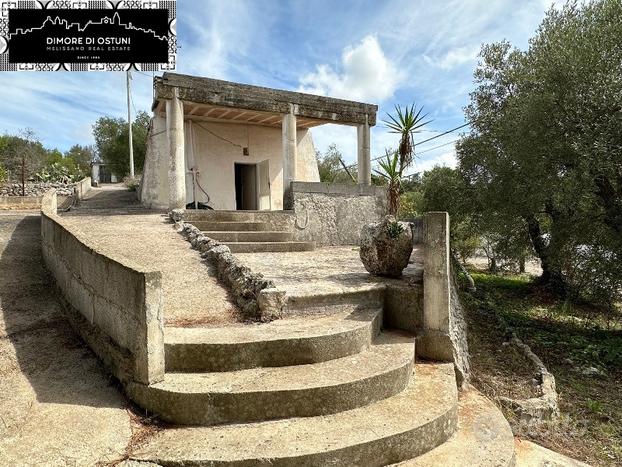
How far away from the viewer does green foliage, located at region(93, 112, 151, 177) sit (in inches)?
1195

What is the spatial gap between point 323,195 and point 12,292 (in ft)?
23.1

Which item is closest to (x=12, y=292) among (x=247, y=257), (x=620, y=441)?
(x=247, y=257)

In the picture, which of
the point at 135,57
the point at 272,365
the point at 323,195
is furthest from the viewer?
the point at 323,195

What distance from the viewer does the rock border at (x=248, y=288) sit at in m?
4.07

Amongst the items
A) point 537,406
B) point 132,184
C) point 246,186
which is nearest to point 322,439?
point 537,406

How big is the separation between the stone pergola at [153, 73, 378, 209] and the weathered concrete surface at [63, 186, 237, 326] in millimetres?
1651

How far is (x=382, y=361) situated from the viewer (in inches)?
140

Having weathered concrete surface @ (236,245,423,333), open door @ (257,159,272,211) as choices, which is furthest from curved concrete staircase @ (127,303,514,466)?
open door @ (257,159,272,211)

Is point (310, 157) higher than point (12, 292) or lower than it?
higher

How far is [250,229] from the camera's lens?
9133mm

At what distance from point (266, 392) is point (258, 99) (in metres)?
9.21

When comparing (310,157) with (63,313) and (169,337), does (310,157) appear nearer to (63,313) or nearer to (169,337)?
(63,313)

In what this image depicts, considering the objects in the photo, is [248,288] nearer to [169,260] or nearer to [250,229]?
[169,260]

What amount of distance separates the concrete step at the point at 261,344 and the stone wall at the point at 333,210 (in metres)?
6.77
